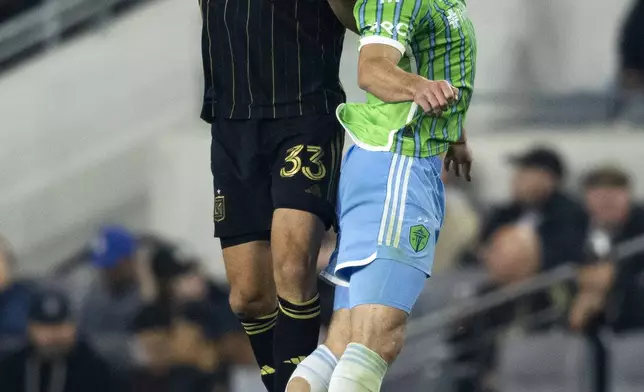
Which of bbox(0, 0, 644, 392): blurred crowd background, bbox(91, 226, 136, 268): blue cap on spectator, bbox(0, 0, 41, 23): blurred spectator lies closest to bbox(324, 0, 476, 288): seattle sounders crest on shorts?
bbox(0, 0, 644, 392): blurred crowd background

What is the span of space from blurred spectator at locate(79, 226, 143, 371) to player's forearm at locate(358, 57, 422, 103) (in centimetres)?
462

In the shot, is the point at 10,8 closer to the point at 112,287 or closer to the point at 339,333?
the point at 112,287

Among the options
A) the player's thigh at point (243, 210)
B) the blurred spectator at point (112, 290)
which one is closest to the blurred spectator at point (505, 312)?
the blurred spectator at point (112, 290)

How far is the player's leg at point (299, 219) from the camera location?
5230 millimetres

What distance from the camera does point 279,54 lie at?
5391mm

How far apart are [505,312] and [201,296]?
6.26 feet

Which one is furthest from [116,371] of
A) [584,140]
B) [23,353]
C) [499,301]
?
[584,140]

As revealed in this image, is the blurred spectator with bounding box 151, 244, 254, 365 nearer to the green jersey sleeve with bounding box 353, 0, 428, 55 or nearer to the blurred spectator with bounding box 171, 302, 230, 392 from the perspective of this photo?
the blurred spectator with bounding box 171, 302, 230, 392

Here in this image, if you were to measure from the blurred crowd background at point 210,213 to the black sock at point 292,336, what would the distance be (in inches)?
97.7

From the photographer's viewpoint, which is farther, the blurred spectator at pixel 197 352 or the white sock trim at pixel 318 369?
the blurred spectator at pixel 197 352

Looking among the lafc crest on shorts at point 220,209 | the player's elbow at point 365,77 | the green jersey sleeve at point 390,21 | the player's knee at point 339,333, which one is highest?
the green jersey sleeve at point 390,21

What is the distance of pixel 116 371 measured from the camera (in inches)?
335

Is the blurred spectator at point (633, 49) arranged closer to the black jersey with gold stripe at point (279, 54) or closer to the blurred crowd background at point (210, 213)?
the blurred crowd background at point (210, 213)

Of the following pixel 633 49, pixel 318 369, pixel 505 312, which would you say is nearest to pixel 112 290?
pixel 505 312
